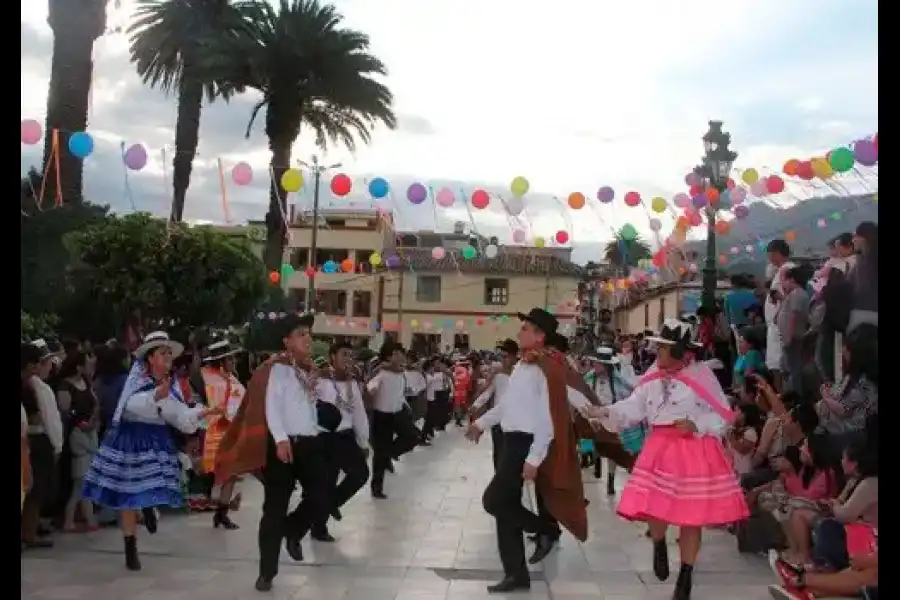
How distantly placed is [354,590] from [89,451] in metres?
3.10

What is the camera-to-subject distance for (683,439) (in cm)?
680

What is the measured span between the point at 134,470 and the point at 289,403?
1329 millimetres

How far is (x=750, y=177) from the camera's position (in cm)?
1402

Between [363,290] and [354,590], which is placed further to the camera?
[363,290]

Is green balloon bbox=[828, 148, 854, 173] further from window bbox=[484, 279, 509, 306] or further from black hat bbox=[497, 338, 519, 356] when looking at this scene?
window bbox=[484, 279, 509, 306]

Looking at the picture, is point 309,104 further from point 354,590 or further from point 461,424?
point 354,590

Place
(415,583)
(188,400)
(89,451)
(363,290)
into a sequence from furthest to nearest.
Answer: (363,290), (188,400), (89,451), (415,583)

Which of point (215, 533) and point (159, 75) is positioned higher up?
point (159, 75)

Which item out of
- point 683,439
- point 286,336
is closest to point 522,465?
point 683,439

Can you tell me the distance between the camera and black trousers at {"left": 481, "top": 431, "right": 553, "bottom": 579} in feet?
22.8

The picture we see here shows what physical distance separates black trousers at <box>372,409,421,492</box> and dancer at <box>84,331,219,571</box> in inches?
200

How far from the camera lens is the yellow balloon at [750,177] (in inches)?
550

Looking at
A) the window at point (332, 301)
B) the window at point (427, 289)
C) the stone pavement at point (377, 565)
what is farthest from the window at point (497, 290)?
the stone pavement at point (377, 565)

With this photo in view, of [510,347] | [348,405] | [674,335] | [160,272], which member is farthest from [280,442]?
[160,272]
